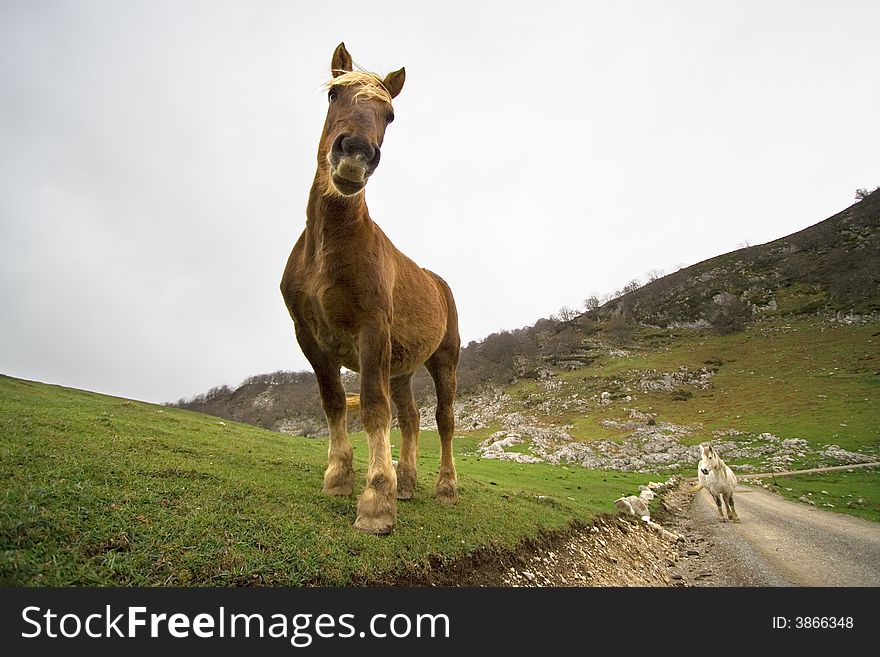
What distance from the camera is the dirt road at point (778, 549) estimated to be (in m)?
6.74

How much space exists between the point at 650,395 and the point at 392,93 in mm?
57935

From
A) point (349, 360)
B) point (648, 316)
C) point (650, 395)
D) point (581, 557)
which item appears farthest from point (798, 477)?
point (648, 316)

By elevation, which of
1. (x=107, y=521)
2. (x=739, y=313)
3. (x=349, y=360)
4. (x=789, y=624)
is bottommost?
(x=789, y=624)

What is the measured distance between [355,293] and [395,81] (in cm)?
322

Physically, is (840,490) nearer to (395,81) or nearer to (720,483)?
(720,483)

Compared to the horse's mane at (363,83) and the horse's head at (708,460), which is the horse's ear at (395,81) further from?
the horse's head at (708,460)

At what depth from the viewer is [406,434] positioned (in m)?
7.40

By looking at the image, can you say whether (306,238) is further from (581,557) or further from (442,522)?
(581,557)

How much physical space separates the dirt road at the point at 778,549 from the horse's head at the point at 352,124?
8473 mm

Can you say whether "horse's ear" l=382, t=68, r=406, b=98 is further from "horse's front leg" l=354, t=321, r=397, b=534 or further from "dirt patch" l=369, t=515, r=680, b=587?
"dirt patch" l=369, t=515, r=680, b=587

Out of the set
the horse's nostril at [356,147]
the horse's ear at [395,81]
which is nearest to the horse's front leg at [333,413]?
the horse's nostril at [356,147]

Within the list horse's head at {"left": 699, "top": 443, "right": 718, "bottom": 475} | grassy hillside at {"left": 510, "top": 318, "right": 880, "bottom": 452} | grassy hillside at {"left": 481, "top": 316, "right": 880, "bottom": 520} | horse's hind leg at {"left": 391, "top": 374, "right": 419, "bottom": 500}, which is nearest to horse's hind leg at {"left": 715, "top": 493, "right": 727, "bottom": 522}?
horse's head at {"left": 699, "top": 443, "right": 718, "bottom": 475}

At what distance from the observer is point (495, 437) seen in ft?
141

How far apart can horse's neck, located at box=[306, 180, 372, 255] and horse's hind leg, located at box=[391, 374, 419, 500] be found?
2.87 metres
